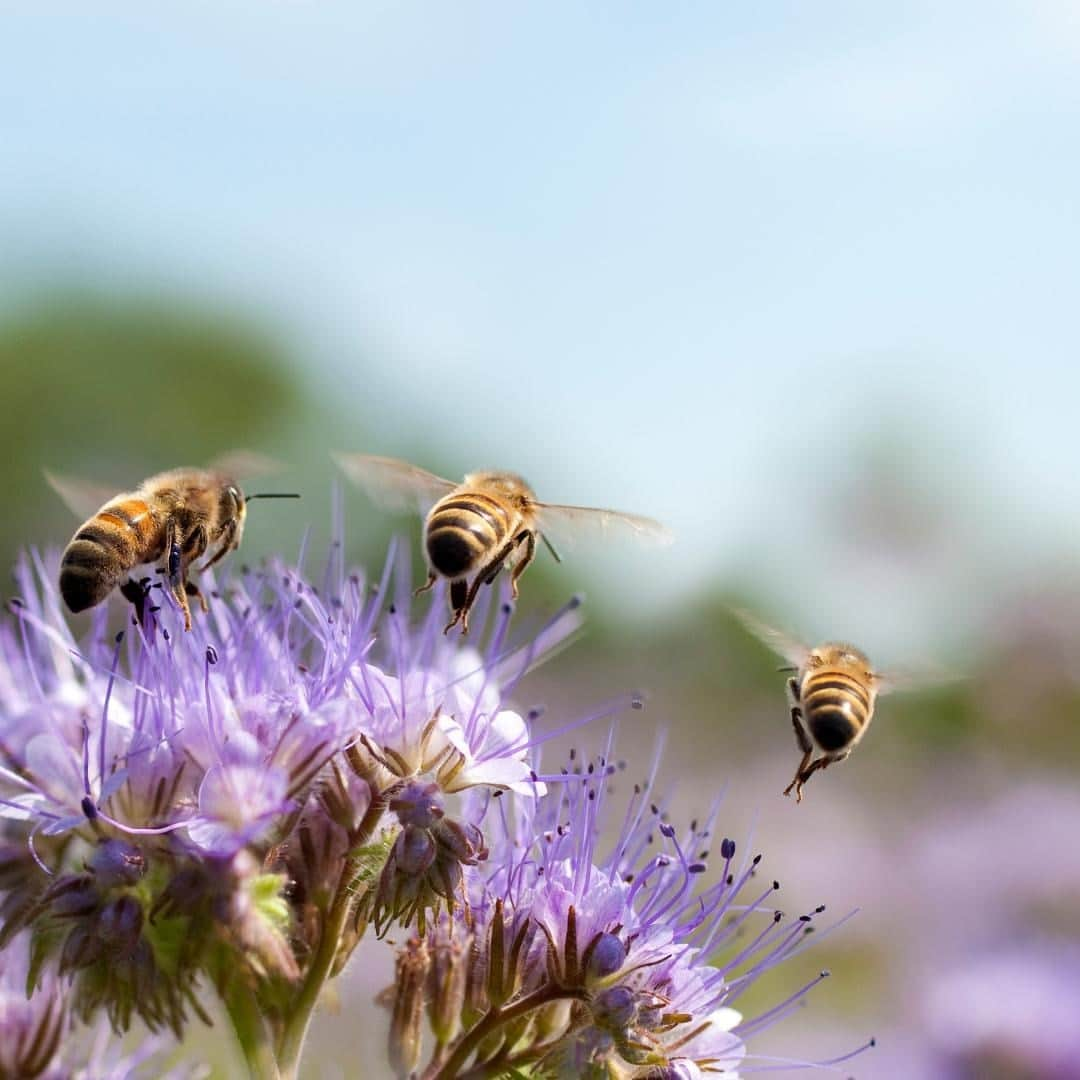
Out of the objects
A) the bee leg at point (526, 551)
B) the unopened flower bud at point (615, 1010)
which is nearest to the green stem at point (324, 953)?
the unopened flower bud at point (615, 1010)

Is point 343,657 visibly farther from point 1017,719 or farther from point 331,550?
point 1017,719

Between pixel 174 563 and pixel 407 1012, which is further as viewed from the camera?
pixel 174 563

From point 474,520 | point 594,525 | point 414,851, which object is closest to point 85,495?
point 474,520

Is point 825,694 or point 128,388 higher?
point 825,694

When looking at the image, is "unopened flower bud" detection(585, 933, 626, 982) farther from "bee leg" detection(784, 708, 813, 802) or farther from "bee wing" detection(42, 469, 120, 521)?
"bee wing" detection(42, 469, 120, 521)

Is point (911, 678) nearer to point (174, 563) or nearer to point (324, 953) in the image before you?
point (174, 563)

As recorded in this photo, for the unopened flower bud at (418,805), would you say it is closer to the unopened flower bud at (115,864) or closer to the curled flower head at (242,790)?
the curled flower head at (242,790)

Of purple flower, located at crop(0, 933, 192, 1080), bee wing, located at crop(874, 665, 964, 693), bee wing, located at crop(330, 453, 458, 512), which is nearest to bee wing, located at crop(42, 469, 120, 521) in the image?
bee wing, located at crop(330, 453, 458, 512)
